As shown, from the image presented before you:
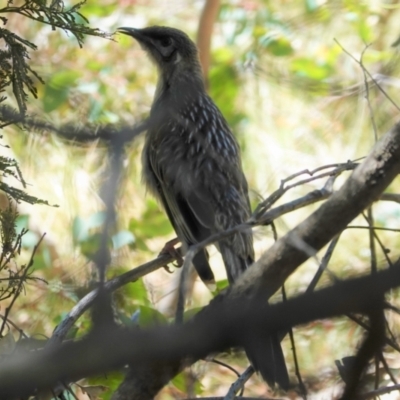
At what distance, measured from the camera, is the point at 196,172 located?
4.24 metres

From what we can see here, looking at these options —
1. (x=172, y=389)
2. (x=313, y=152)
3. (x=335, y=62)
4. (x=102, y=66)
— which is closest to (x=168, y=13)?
(x=102, y=66)

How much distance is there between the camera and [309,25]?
7.35 metres

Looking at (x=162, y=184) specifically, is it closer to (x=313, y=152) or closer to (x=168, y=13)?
(x=313, y=152)

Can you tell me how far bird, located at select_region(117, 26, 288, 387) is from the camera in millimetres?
3928

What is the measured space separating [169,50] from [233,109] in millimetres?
1756

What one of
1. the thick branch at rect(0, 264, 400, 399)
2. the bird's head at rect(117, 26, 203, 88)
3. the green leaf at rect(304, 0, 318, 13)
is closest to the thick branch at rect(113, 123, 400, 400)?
the thick branch at rect(0, 264, 400, 399)

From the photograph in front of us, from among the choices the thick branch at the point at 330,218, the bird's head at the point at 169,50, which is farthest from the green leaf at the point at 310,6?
the thick branch at the point at 330,218

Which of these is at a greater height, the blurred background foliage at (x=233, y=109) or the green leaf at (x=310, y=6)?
the green leaf at (x=310, y=6)

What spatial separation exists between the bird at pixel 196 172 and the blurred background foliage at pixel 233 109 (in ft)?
1.67

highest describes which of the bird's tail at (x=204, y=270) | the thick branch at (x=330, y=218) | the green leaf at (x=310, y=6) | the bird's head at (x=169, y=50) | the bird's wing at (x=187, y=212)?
the green leaf at (x=310, y=6)

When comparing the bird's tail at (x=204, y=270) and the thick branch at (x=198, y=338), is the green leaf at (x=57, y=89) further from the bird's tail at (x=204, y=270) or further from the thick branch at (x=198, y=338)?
the thick branch at (x=198, y=338)

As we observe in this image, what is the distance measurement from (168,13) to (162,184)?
4.50 metres

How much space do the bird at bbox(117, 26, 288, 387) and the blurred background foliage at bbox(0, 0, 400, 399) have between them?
1.67 ft

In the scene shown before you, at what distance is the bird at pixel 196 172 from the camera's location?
393cm
